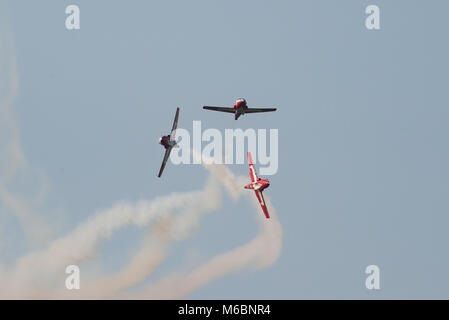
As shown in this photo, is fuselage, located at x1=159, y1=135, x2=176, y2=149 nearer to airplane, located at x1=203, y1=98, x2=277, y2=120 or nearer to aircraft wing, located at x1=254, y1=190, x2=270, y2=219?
airplane, located at x1=203, y1=98, x2=277, y2=120

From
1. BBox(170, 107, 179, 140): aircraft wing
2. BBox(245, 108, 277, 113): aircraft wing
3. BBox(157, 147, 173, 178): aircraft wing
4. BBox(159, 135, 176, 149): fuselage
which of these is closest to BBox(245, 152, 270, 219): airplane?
BBox(245, 108, 277, 113): aircraft wing

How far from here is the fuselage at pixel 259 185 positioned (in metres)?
131

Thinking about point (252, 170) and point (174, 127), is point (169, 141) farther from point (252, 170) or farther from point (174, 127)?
point (252, 170)

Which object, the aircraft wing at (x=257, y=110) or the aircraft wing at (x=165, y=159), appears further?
the aircraft wing at (x=257, y=110)

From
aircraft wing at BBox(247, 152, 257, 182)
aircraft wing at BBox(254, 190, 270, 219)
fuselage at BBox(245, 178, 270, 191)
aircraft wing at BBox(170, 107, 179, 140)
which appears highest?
aircraft wing at BBox(170, 107, 179, 140)

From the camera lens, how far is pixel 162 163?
134500 mm

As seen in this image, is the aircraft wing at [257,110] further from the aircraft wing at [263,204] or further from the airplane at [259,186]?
the aircraft wing at [263,204]

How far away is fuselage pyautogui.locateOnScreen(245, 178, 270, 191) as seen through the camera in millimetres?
130875

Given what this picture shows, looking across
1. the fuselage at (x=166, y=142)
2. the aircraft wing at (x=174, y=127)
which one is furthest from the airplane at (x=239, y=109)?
the fuselage at (x=166, y=142)

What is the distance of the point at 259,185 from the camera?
131250mm
